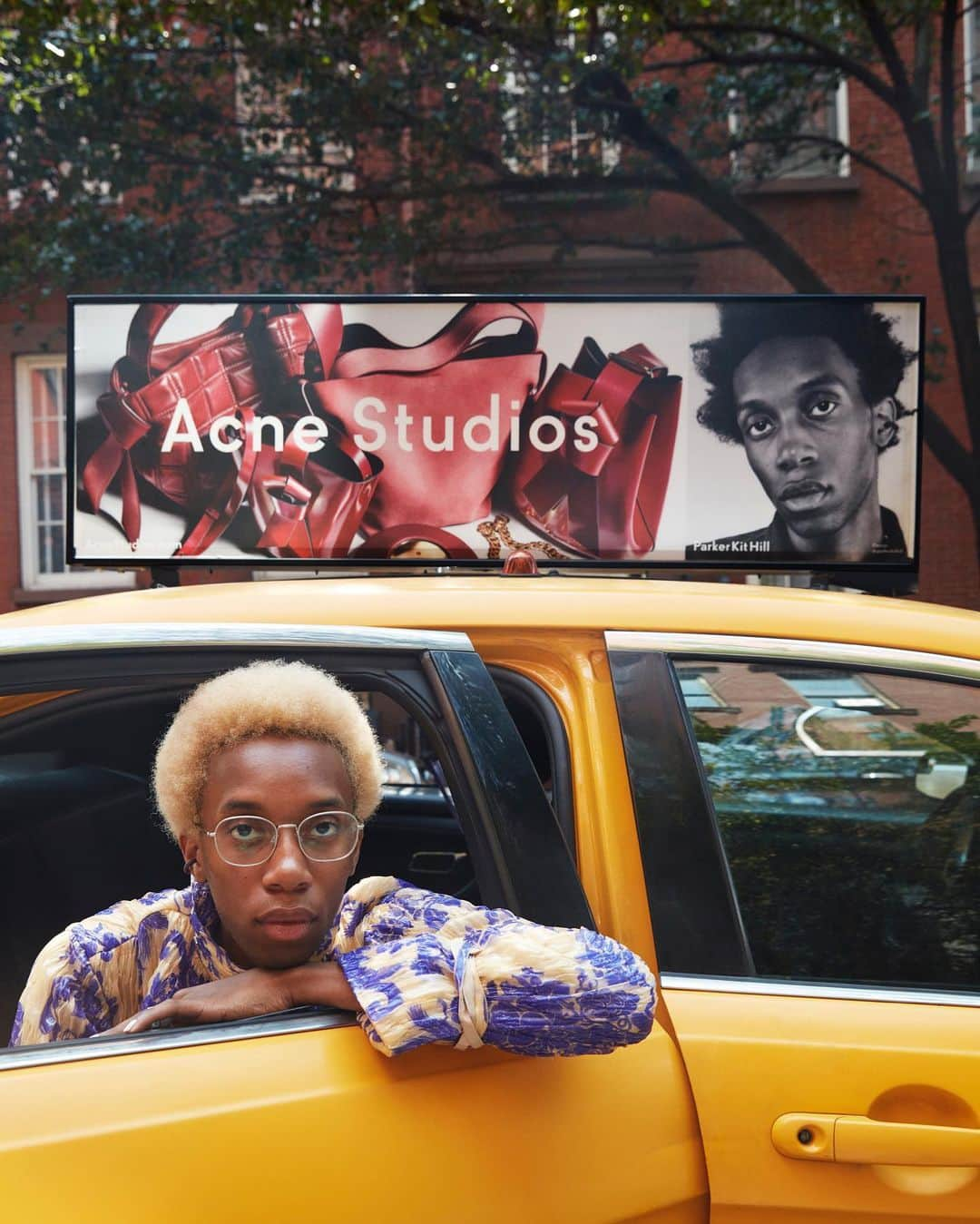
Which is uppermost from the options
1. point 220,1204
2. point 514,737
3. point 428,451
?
point 428,451

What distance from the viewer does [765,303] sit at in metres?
2.88

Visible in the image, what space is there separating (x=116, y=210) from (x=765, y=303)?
1014 cm

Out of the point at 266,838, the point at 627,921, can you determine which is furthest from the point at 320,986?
the point at 627,921

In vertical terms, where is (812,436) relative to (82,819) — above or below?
above

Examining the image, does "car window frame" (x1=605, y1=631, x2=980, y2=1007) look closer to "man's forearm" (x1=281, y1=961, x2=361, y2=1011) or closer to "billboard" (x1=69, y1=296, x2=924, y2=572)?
"man's forearm" (x1=281, y1=961, x2=361, y2=1011)

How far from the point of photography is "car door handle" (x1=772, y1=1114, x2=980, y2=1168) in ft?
5.25

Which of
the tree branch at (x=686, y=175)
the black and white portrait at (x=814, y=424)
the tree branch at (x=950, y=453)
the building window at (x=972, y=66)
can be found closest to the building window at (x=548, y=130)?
the tree branch at (x=686, y=175)

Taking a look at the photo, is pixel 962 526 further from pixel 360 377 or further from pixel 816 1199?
pixel 816 1199

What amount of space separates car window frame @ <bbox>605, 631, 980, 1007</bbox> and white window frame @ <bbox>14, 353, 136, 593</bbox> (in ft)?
43.9

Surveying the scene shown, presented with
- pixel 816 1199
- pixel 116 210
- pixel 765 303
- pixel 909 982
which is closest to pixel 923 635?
Answer: pixel 909 982

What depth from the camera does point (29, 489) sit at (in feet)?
48.5

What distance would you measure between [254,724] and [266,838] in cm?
15

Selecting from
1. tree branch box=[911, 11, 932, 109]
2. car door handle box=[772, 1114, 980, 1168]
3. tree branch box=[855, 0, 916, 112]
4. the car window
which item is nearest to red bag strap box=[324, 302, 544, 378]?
the car window

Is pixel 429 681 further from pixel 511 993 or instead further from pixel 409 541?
pixel 409 541
